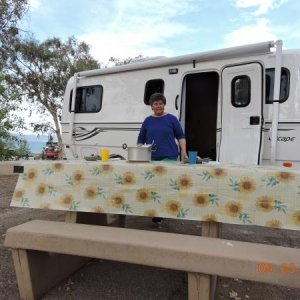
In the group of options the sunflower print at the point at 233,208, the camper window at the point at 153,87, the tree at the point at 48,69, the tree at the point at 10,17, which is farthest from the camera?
the tree at the point at 48,69

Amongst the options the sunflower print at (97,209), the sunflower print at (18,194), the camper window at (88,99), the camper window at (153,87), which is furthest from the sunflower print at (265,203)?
the camper window at (88,99)

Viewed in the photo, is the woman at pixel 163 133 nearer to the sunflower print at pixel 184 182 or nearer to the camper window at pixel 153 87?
the sunflower print at pixel 184 182

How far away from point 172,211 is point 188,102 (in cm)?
485

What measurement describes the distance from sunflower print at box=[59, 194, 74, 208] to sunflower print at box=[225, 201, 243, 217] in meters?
1.18

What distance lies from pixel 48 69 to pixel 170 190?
2228 cm

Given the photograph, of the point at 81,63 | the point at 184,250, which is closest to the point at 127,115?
the point at 184,250

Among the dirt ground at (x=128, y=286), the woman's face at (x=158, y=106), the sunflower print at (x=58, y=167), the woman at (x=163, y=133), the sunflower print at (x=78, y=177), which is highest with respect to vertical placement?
the woman's face at (x=158, y=106)

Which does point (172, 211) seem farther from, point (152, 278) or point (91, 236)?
point (152, 278)

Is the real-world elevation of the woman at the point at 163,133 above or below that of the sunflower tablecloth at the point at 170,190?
above

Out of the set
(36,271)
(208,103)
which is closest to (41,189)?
(36,271)

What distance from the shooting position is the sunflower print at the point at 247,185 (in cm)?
262

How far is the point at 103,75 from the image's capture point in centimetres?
742

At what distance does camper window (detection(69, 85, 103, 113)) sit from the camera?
294 inches

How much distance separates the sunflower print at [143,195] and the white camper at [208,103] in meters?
2.99
